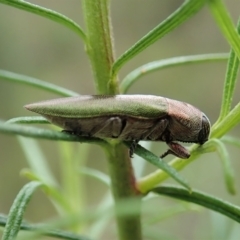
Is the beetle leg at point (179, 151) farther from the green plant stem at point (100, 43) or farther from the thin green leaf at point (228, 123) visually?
the green plant stem at point (100, 43)

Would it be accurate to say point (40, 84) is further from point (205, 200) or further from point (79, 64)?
point (79, 64)

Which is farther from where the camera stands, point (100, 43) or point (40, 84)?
point (40, 84)

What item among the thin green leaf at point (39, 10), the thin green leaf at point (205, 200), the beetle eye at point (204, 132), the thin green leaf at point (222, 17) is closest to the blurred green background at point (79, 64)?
the beetle eye at point (204, 132)

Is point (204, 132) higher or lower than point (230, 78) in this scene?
lower

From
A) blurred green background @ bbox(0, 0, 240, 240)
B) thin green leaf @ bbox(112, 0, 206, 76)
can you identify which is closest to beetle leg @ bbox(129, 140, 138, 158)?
thin green leaf @ bbox(112, 0, 206, 76)

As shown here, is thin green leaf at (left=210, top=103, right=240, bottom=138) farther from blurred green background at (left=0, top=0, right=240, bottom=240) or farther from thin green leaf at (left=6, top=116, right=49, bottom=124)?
blurred green background at (left=0, top=0, right=240, bottom=240)

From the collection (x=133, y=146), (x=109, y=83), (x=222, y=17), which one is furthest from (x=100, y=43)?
(x=222, y=17)

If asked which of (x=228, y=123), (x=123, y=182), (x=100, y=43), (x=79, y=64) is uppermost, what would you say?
(x=100, y=43)
